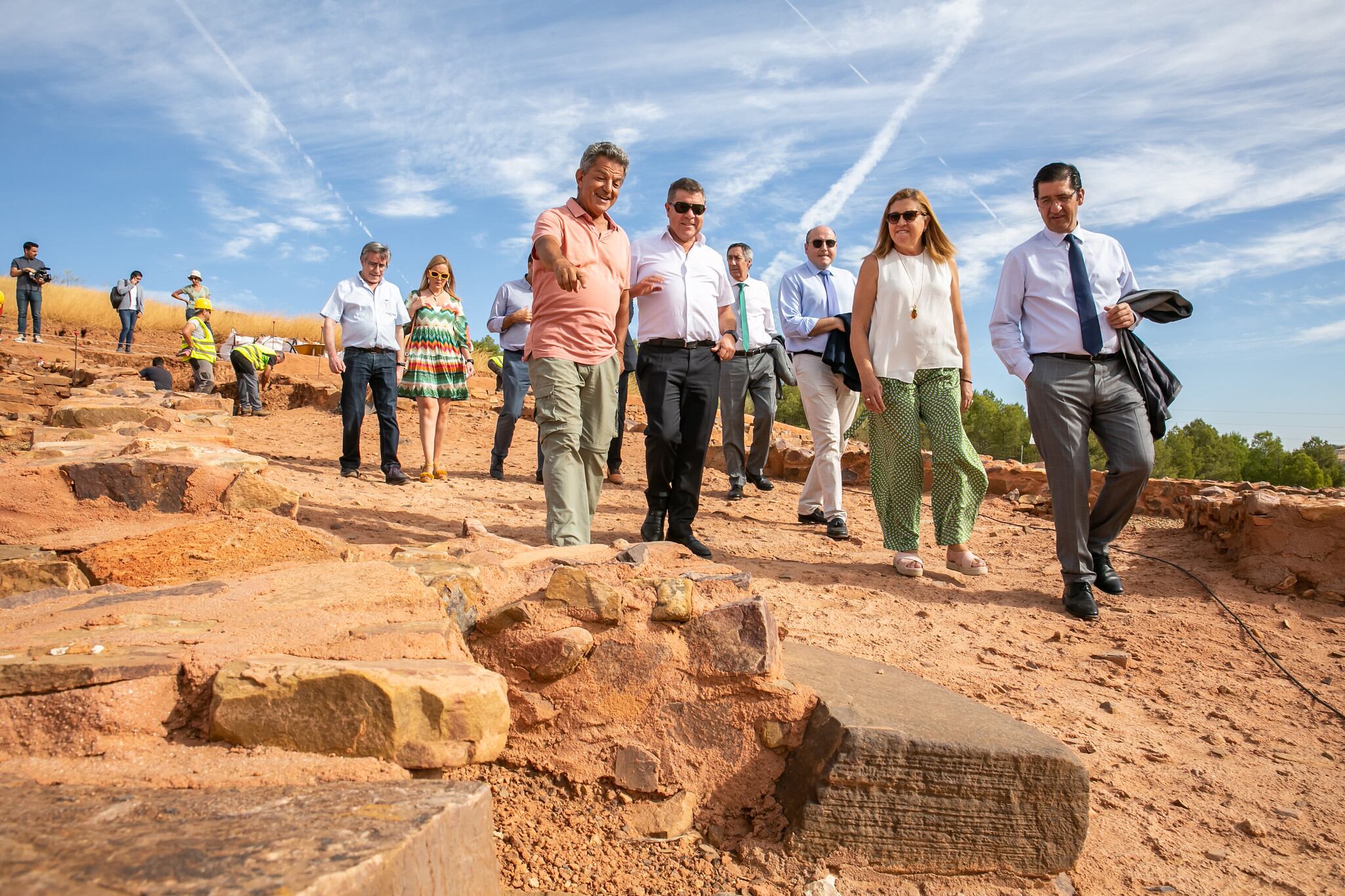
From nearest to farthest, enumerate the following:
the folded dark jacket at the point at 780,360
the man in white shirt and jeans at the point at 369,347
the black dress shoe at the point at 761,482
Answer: the man in white shirt and jeans at the point at 369,347, the folded dark jacket at the point at 780,360, the black dress shoe at the point at 761,482

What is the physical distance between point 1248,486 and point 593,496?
185 inches

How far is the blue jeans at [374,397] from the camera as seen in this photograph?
6363 millimetres

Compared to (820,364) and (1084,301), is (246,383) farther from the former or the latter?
(1084,301)

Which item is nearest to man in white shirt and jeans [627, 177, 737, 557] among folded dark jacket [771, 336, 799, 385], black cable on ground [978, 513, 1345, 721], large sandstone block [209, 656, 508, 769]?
black cable on ground [978, 513, 1345, 721]

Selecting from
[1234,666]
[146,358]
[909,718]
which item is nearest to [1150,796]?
[909,718]

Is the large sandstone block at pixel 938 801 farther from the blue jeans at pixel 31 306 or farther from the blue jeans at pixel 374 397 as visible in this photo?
the blue jeans at pixel 31 306

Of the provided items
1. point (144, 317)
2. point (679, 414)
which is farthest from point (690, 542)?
point (144, 317)

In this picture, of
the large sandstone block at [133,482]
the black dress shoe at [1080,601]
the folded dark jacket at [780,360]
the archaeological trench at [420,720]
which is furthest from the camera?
the folded dark jacket at [780,360]

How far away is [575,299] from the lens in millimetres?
3740

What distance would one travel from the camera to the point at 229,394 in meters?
14.0

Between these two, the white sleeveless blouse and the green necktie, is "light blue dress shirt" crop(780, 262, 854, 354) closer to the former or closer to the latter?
the green necktie

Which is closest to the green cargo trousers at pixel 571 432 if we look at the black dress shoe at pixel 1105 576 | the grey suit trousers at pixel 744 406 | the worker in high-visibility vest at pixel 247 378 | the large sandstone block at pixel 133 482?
the large sandstone block at pixel 133 482

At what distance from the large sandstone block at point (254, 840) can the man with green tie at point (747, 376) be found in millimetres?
5014

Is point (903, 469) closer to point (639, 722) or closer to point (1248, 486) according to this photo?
point (639, 722)
